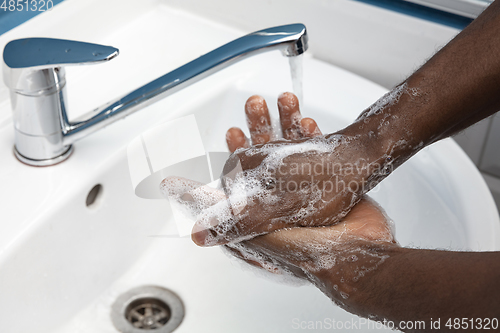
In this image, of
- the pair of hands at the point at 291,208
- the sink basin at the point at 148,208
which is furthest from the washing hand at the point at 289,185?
the sink basin at the point at 148,208

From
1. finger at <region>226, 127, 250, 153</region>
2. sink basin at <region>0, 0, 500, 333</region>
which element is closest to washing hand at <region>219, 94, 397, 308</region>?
finger at <region>226, 127, 250, 153</region>

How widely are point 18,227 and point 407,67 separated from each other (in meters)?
0.55

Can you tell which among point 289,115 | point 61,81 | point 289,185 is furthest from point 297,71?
point 61,81

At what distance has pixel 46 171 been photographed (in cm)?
58

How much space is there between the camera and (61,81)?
538mm

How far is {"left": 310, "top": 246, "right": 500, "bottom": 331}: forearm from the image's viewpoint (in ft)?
1.10

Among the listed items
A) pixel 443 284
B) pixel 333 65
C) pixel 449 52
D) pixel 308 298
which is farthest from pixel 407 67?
pixel 443 284

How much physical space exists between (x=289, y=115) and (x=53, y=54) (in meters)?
0.25

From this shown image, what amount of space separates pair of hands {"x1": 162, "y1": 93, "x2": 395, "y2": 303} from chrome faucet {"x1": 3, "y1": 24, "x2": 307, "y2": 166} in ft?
0.32

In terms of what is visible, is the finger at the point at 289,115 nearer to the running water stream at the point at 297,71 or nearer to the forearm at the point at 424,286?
the running water stream at the point at 297,71

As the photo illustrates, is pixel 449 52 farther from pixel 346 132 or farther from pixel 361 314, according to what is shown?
pixel 361 314

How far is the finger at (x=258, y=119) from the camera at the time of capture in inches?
23.6

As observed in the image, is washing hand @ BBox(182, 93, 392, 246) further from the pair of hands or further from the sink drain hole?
the sink drain hole

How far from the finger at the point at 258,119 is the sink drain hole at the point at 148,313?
0.78 ft
